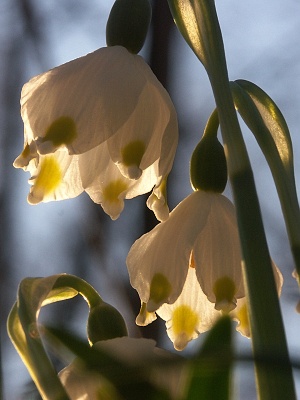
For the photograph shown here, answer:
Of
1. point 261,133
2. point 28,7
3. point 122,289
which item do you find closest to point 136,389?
point 261,133

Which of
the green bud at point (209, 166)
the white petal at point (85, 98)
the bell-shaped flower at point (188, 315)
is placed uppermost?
the white petal at point (85, 98)

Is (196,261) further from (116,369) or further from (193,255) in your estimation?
(116,369)

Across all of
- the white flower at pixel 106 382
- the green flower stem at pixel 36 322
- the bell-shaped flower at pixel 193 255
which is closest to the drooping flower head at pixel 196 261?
the bell-shaped flower at pixel 193 255

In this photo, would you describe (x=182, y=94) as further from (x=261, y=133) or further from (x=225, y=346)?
(x=225, y=346)

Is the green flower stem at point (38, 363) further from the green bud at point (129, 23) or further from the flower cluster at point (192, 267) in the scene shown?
the green bud at point (129, 23)

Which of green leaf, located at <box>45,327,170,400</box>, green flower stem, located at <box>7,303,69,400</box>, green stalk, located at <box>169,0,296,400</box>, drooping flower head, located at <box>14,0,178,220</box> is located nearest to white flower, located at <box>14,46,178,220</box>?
drooping flower head, located at <box>14,0,178,220</box>

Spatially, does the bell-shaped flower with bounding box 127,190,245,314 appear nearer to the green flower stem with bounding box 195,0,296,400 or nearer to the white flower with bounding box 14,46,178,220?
the white flower with bounding box 14,46,178,220

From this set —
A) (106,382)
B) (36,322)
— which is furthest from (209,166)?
(106,382)
